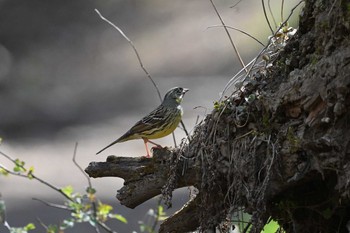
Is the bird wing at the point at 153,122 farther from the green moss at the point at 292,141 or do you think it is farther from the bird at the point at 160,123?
the green moss at the point at 292,141

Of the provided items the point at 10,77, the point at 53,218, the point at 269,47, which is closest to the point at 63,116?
the point at 10,77

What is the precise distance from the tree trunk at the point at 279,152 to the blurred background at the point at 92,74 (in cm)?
593

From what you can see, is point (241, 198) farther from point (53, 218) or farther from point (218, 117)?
point (53, 218)

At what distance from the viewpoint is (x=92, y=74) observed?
53.6 ft

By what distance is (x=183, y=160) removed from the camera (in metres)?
5.85

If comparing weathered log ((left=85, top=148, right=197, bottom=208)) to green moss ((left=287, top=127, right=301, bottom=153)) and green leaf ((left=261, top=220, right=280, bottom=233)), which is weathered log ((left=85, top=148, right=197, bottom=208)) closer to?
green leaf ((left=261, top=220, right=280, bottom=233))

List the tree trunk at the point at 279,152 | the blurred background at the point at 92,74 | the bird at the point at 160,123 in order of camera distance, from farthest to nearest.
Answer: the blurred background at the point at 92,74
the bird at the point at 160,123
the tree trunk at the point at 279,152

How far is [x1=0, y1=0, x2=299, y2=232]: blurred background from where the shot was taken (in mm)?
13234

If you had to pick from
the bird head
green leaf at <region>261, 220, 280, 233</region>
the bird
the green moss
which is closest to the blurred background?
the bird head

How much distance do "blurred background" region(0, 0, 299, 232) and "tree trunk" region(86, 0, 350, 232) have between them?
5.93m

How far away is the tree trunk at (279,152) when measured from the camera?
5.11 metres

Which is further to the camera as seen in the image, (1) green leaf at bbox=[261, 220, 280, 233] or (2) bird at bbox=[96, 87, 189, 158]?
(2) bird at bbox=[96, 87, 189, 158]

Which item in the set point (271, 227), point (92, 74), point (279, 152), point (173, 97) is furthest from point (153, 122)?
point (92, 74)

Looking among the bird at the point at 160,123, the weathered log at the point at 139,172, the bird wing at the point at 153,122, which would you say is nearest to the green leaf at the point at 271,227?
the weathered log at the point at 139,172
